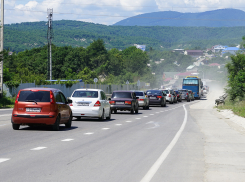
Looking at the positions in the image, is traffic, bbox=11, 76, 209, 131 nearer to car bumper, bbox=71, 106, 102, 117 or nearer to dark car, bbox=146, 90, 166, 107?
car bumper, bbox=71, 106, 102, 117

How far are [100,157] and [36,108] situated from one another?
635cm

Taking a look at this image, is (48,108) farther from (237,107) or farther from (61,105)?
(237,107)

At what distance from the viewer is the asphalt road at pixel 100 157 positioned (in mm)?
7790

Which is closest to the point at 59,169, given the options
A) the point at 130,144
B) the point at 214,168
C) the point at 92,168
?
the point at 92,168

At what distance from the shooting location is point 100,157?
9.92m

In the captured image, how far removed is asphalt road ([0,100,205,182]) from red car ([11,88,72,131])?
2.31 feet

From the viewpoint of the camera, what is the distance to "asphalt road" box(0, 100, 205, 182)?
→ 7790 millimetres

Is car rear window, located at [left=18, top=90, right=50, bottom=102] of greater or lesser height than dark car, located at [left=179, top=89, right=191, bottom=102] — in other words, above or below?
above

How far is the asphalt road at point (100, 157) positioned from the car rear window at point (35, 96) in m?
1.36

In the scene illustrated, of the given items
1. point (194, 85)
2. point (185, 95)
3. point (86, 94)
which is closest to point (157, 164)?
point (86, 94)

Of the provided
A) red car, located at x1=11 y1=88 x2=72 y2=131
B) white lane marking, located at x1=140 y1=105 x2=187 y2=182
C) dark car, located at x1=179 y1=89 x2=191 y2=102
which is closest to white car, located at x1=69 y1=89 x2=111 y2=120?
red car, located at x1=11 y1=88 x2=72 y2=131

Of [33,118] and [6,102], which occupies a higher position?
[33,118]

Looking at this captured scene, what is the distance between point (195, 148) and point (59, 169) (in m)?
4.75

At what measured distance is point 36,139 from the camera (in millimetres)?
13359
